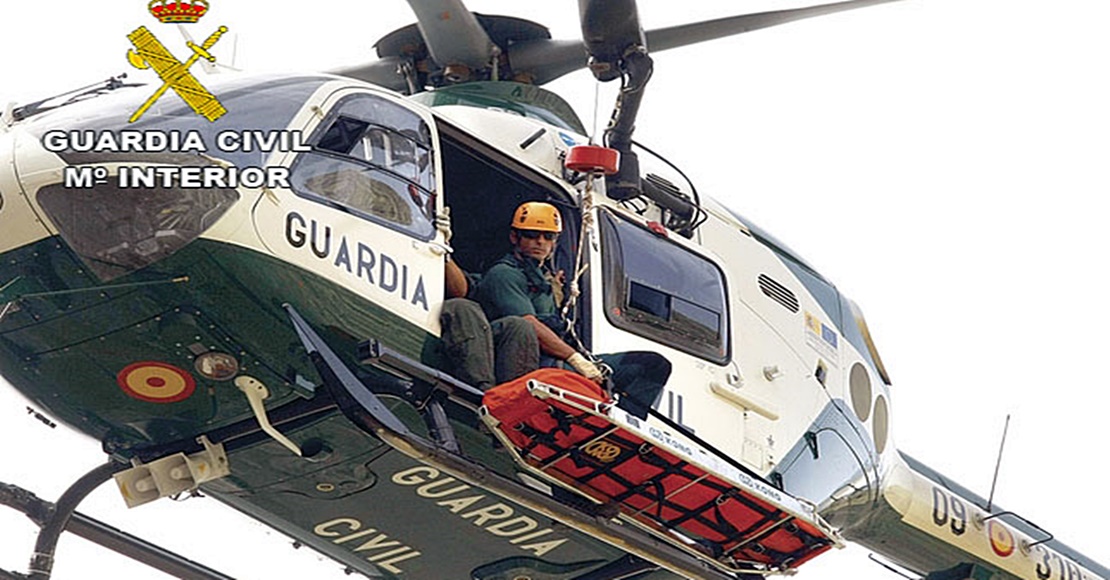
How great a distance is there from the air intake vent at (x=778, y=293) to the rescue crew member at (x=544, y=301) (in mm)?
1408

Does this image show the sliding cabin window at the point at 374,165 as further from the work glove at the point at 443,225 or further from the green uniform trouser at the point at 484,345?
the green uniform trouser at the point at 484,345

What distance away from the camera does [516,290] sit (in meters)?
9.38

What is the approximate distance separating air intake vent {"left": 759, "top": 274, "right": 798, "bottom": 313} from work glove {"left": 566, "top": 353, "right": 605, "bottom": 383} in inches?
83.4

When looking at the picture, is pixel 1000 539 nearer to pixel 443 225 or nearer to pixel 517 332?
pixel 517 332

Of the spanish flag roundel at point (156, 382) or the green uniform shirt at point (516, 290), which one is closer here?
the spanish flag roundel at point (156, 382)

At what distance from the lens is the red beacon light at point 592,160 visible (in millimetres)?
9781

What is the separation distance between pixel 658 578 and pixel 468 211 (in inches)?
83.1

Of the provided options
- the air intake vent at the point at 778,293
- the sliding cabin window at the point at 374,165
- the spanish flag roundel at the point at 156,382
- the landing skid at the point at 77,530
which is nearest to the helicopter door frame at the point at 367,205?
the sliding cabin window at the point at 374,165

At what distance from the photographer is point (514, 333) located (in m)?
9.05

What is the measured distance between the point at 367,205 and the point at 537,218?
1.07 metres

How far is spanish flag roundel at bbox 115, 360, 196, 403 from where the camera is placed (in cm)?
867

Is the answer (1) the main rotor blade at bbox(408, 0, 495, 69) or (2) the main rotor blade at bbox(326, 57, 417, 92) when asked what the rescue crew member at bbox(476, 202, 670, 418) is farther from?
(2) the main rotor blade at bbox(326, 57, 417, 92)

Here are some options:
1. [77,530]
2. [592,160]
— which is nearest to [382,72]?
[592,160]

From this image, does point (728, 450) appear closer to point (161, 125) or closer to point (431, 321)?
point (431, 321)
